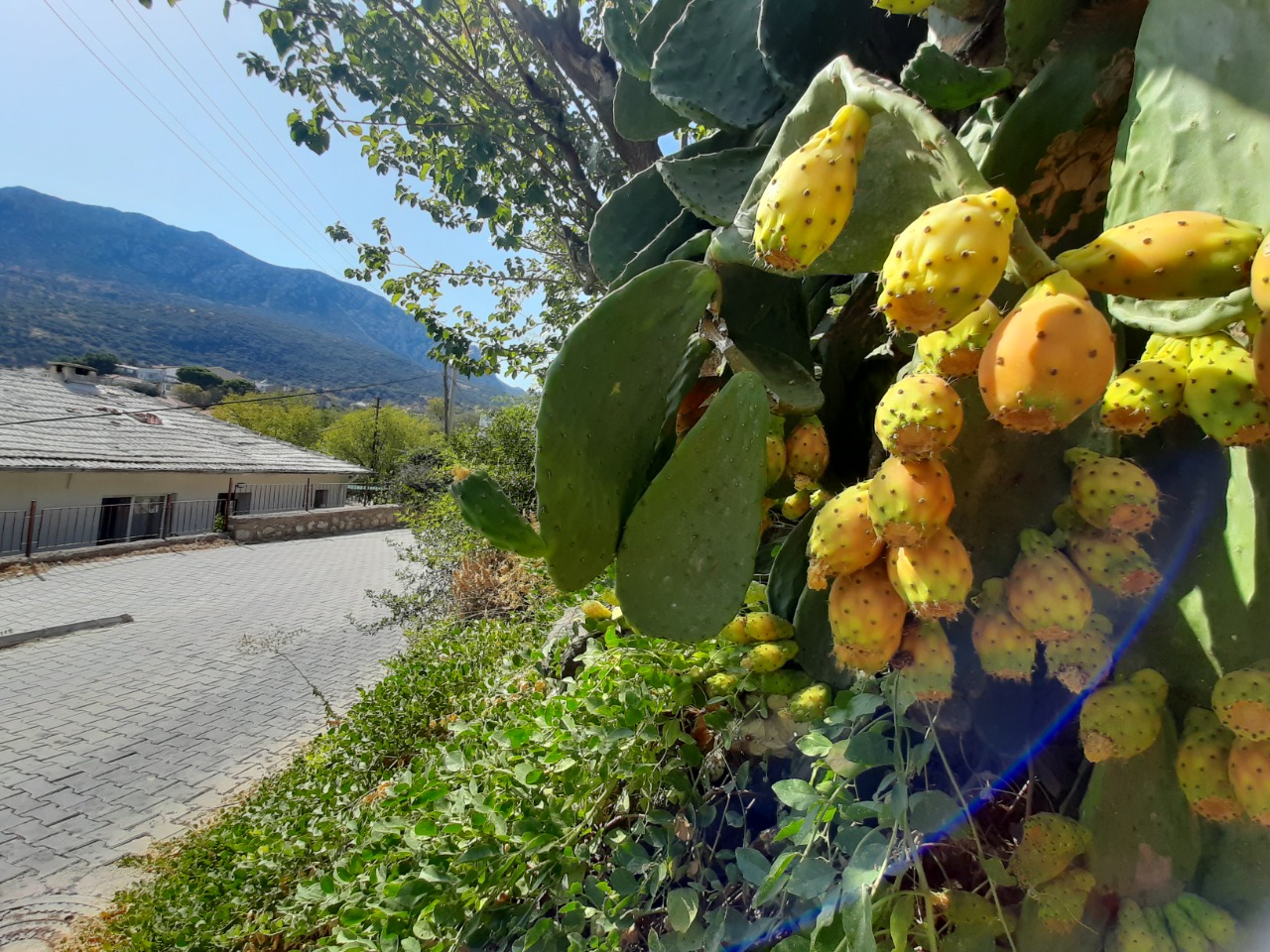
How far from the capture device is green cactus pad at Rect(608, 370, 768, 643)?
1000mm

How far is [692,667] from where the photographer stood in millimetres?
1534

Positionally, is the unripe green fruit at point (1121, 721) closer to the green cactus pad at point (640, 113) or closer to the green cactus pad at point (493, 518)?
the green cactus pad at point (493, 518)

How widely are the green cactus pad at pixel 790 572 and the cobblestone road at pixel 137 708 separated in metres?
4.18

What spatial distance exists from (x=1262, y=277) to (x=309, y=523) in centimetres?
2151

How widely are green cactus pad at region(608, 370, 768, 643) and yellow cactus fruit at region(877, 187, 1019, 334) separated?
0.42m

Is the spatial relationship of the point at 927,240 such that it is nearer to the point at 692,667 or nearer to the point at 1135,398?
the point at 1135,398

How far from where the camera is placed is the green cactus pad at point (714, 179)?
1.12m

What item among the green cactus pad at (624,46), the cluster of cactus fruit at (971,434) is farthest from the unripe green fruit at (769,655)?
the green cactus pad at (624,46)

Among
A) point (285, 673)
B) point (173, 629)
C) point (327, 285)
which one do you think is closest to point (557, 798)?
point (285, 673)

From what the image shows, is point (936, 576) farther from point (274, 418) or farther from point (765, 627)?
point (274, 418)

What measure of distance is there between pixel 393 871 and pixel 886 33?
1976 mm

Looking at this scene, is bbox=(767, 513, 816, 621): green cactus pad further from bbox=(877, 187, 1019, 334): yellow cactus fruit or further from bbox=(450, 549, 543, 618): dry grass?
bbox=(450, 549, 543, 618): dry grass

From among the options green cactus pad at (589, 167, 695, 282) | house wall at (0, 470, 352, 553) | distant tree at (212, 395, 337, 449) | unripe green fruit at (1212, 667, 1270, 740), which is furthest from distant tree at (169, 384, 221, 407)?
unripe green fruit at (1212, 667, 1270, 740)

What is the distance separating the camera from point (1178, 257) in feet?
1.73
